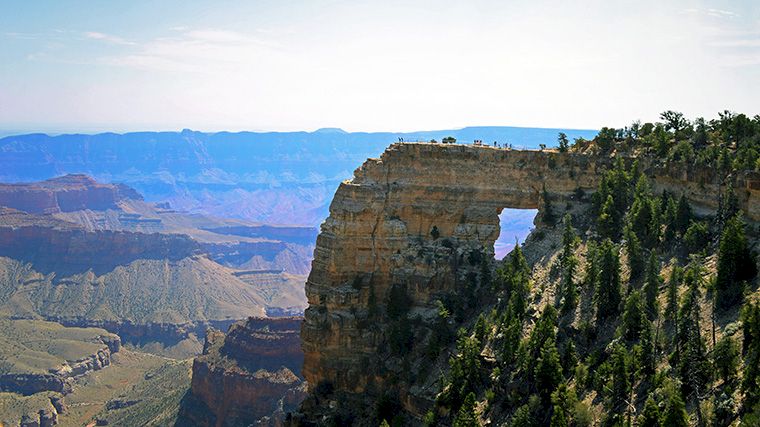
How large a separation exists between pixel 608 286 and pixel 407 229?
20439mm

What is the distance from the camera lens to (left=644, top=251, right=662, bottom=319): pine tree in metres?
49.1

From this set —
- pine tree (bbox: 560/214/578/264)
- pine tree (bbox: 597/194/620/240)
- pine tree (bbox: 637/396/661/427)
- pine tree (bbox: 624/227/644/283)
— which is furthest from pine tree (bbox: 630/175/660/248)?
pine tree (bbox: 637/396/661/427)

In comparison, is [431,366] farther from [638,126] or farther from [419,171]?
[638,126]

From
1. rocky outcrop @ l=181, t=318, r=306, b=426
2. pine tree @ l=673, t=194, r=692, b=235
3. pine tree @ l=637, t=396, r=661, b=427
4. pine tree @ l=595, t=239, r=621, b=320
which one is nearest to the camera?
pine tree @ l=637, t=396, r=661, b=427

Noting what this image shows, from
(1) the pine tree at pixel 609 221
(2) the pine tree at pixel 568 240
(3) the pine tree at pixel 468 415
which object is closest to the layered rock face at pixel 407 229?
(2) the pine tree at pixel 568 240

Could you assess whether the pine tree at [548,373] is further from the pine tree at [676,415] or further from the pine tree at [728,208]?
the pine tree at [728,208]

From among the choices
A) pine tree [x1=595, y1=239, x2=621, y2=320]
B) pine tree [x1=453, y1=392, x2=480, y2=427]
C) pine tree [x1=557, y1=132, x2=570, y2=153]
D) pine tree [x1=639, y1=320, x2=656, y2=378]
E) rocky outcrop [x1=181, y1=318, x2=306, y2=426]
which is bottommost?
rocky outcrop [x1=181, y1=318, x2=306, y2=426]

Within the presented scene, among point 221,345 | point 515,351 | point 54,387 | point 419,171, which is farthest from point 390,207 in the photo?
point 54,387

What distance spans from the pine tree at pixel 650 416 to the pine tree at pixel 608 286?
42.0 feet

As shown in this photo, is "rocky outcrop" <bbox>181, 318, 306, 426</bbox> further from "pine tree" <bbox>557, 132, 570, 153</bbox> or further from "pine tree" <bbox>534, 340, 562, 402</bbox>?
"pine tree" <bbox>534, 340, 562, 402</bbox>

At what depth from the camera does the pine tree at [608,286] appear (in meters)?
52.8

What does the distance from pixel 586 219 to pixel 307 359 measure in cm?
2462

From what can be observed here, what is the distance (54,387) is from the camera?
14850 cm

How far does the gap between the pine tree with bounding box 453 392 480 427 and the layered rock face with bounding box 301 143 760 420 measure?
15241 millimetres
